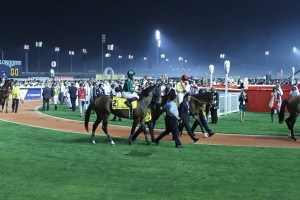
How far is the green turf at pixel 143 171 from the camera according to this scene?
7.23m

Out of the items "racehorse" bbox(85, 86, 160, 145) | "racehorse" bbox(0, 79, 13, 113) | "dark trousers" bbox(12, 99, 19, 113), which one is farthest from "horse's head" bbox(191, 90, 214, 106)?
"dark trousers" bbox(12, 99, 19, 113)

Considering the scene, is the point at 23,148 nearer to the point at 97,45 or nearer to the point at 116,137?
the point at 116,137

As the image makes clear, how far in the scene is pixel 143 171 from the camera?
898cm

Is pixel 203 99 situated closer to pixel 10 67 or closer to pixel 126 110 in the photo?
pixel 126 110

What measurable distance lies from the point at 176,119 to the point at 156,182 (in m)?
4.60

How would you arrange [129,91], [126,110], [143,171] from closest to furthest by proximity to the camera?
[143,171] → [126,110] → [129,91]

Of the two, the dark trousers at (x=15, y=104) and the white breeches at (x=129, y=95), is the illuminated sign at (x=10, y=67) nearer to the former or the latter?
the dark trousers at (x=15, y=104)

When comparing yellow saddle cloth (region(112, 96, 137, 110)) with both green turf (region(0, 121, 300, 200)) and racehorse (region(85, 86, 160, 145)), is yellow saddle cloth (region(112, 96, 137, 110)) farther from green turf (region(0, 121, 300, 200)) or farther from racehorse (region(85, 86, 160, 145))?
green turf (region(0, 121, 300, 200))

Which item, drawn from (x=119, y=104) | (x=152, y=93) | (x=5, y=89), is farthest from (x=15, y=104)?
(x=152, y=93)

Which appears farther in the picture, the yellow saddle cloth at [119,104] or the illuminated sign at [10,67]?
the illuminated sign at [10,67]

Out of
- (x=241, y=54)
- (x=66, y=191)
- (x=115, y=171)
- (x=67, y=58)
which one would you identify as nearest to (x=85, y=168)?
(x=115, y=171)

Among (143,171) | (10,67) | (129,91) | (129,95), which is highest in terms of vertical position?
(10,67)

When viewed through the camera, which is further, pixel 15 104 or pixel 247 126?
pixel 15 104

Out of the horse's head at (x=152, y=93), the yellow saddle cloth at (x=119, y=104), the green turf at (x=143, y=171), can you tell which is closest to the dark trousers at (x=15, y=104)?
the green turf at (x=143, y=171)
